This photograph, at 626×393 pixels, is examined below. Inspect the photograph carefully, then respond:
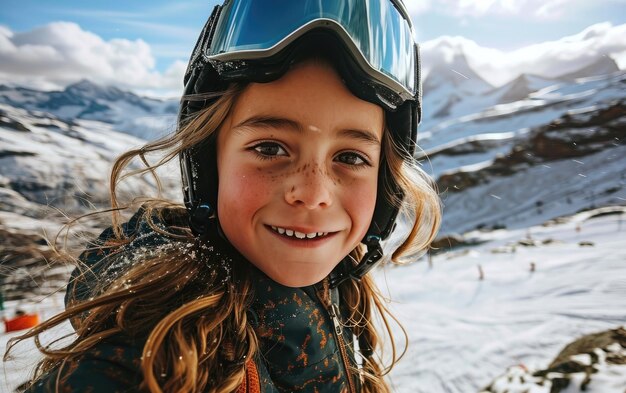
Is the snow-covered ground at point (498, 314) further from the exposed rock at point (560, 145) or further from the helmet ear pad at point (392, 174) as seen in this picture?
the exposed rock at point (560, 145)

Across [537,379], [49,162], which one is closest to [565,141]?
[537,379]

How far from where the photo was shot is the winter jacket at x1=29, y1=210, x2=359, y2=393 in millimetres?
1022

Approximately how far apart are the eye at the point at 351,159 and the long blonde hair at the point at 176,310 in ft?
0.88

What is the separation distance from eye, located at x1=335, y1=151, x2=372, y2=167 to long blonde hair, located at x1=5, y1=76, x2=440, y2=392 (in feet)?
0.88

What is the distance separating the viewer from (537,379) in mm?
3174

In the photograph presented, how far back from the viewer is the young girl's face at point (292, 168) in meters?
1.23

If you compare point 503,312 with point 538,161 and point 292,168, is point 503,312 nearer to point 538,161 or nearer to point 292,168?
point 292,168

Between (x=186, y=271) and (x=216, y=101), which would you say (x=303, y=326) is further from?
(x=216, y=101)

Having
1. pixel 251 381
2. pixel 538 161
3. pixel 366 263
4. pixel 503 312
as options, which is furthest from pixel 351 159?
pixel 538 161

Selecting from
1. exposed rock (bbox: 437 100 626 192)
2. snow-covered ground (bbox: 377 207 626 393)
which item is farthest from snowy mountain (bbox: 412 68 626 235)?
snow-covered ground (bbox: 377 207 626 393)

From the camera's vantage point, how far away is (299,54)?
4.21 ft

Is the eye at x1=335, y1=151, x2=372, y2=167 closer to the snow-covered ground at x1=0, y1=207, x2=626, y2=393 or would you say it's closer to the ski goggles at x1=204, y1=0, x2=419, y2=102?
the ski goggles at x1=204, y1=0, x2=419, y2=102

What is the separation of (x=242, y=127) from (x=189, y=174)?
1.14ft

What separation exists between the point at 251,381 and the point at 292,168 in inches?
25.2
